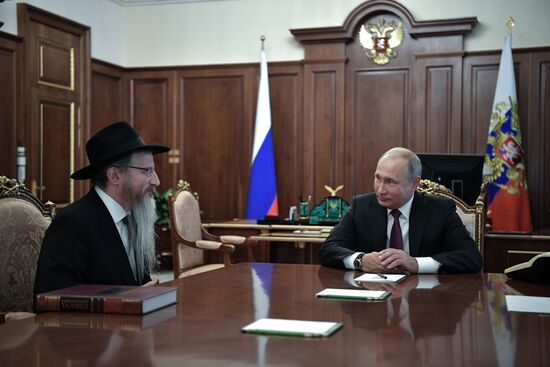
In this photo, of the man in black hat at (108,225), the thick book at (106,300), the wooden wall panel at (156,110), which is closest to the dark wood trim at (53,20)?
the wooden wall panel at (156,110)

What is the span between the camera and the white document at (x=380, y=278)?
8.84 feet

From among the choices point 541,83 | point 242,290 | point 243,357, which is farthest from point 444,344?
point 541,83

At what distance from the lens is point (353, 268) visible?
3055 mm

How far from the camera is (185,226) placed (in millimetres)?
5461

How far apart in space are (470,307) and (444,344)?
56cm

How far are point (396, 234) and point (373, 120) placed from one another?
4.78 m

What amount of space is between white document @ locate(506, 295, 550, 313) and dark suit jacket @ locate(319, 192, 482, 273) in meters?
0.85

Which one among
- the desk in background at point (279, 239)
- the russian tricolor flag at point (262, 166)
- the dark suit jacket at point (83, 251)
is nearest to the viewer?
the dark suit jacket at point (83, 251)

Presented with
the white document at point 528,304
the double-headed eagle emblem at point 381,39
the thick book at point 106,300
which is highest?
the double-headed eagle emblem at point 381,39

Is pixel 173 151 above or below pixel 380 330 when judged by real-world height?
above

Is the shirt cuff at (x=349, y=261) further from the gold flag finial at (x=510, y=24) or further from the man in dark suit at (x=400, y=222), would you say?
the gold flag finial at (x=510, y=24)

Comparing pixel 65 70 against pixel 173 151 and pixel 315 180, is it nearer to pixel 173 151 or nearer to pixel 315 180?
pixel 173 151

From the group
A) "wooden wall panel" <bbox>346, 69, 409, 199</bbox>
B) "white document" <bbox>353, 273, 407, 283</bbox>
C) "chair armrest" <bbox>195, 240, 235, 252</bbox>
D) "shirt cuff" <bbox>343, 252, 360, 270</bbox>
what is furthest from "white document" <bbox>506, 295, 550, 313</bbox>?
"wooden wall panel" <bbox>346, 69, 409, 199</bbox>

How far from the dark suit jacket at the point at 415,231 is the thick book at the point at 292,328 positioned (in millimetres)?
1343
